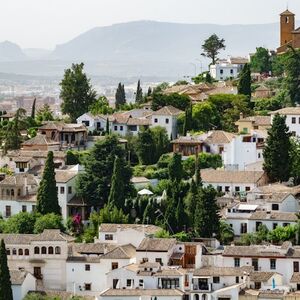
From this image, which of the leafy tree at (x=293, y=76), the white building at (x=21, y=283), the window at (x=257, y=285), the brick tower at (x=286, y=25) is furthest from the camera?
the brick tower at (x=286, y=25)

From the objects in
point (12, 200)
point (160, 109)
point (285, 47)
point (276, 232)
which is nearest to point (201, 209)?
point (276, 232)

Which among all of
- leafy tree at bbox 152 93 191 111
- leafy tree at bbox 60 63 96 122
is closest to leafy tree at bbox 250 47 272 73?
leafy tree at bbox 60 63 96 122

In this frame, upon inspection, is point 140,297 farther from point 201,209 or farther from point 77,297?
point 201,209

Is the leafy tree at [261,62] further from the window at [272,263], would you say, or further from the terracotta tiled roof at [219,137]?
the window at [272,263]

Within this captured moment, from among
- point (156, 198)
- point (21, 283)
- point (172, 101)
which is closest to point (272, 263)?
point (156, 198)

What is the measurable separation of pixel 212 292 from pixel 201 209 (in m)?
4.82

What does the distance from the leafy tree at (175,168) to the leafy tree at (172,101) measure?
11663 millimetres

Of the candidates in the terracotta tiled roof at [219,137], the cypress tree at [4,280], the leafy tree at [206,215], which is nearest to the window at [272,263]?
the leafy tree at [206,215]

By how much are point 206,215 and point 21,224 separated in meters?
7.82

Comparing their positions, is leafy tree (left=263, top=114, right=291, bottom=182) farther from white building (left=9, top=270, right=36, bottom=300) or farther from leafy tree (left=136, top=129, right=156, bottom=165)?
white building (left=9, top=270, right=36, bottom=300)

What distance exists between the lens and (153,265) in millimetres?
43938

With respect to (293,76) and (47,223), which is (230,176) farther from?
(293,76)

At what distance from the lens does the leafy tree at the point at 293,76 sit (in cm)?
6494

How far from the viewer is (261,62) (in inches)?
3118
